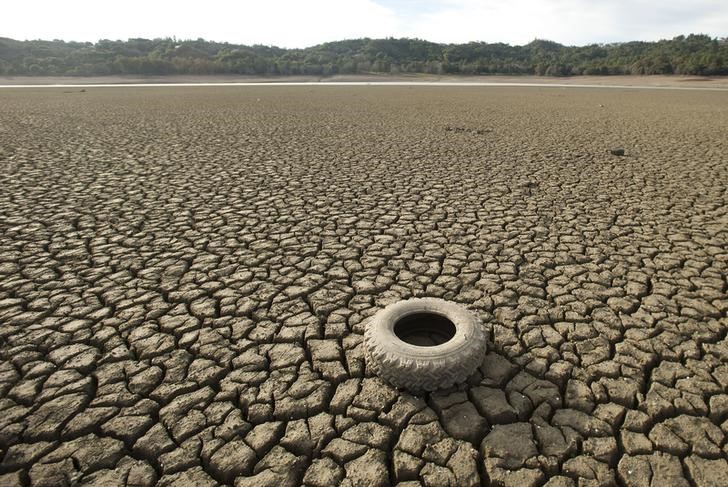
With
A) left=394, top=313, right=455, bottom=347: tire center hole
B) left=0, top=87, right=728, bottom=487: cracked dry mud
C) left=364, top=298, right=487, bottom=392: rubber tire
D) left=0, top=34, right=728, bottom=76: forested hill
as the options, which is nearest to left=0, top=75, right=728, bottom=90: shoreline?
left=0, top=34, right=728, bottom=76: forested hill

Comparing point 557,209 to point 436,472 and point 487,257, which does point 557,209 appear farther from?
point 436,472

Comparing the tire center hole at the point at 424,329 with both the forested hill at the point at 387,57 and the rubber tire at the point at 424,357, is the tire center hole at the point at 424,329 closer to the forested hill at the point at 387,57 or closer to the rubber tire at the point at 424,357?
the rubber tire at the point at 424,357

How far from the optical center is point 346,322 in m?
3.22

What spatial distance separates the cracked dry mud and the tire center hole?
342 millimetres

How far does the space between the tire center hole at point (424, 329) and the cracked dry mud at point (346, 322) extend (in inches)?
13.5

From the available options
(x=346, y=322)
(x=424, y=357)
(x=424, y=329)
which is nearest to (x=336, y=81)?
(x=346, y=322)

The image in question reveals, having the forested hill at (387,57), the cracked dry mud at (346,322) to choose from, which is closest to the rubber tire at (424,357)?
the cracked dry mud at (346,322)

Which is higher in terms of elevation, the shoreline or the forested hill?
the forested hill

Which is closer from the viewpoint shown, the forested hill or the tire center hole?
the tire center hole

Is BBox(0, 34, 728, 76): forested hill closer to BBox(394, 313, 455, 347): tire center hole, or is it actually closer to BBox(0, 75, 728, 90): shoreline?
BBox(0, 75, 728, 90): shoreline

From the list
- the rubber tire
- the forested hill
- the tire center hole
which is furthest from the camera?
the forested hill

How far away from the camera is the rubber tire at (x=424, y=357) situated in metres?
2.47

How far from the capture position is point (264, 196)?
609 centimetres

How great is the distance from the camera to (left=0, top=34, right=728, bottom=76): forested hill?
4950cm
